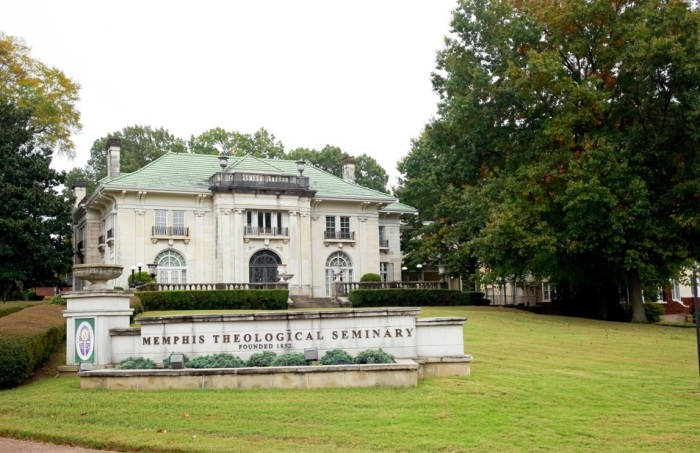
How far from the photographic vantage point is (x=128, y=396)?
1158 cm

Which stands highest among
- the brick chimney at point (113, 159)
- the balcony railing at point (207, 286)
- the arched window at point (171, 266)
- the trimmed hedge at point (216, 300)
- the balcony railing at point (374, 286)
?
the brick chimney at point (113, 159)

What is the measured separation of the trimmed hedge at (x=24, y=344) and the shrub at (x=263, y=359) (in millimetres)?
4031

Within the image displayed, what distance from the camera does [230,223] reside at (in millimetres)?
43031

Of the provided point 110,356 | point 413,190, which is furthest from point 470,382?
point 413,190

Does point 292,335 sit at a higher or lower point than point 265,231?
lower

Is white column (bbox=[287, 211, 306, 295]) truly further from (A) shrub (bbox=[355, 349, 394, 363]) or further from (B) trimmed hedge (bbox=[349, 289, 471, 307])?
(A) shrub (bbox=[355, 349, 394, 363])

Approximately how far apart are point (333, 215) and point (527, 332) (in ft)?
80.4

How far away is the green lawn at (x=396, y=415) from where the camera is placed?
921 cm

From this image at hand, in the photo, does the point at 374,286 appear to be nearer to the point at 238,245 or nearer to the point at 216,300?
the point at 238,245

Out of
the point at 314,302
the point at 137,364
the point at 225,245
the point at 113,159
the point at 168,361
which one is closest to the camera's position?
the point at 137,364

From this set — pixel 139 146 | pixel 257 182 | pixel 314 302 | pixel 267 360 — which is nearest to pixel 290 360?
pixel 267 360

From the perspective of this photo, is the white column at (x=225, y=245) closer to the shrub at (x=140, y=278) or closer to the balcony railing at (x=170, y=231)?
the balcony railing at (x=170, y=231)

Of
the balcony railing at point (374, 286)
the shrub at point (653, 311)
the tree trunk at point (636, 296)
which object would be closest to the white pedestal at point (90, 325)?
the tree trunk at point (636, 296)

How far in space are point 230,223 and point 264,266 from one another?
3379mm
